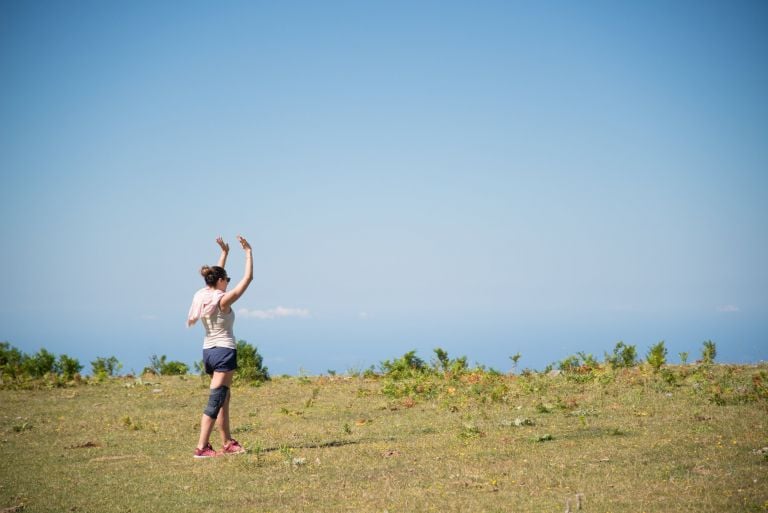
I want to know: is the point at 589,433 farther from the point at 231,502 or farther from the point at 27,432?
the point at 27,432

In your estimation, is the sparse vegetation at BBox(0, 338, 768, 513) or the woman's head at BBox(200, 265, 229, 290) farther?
the woman's head at BBox(200, 265, 229, 290)

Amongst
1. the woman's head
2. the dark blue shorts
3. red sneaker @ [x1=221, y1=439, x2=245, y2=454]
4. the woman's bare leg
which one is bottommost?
red sneaker @ [x1=221, y1=439, x2=245, y2=454]

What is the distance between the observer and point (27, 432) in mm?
15570

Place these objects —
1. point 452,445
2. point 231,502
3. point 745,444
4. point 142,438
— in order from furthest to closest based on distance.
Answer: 1. point 142,438
2. point 452,445
3. point 745,444
4. point 231,502

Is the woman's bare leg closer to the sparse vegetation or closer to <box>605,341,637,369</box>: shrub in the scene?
the sparse vegetation

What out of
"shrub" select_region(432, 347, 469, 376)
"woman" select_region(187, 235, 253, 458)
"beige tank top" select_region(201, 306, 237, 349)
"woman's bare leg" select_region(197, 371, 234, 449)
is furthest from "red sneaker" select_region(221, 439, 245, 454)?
"shrub" select_region(432, 347, 469, 376)

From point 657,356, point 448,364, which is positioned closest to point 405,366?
point 448,364

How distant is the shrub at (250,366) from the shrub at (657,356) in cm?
1217

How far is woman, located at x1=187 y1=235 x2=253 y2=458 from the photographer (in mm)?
11867

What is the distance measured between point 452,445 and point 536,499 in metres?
3.55

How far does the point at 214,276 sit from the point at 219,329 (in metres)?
0.92

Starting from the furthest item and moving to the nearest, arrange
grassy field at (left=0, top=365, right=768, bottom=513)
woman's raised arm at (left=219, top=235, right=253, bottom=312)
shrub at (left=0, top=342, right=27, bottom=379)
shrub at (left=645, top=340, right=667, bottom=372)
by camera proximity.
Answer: shrub at (left=0, top=342, right=27, bottom=379) → shrub at (left=645, top=340, right=667, bottom=372) → woman's raised arm at (left=219, top=235, right=253, bottom=312) → grassy field at (left=0, top=365, right=768, bottom=513)

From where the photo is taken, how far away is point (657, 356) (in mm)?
20156

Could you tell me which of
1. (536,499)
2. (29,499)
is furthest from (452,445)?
(29,499)
